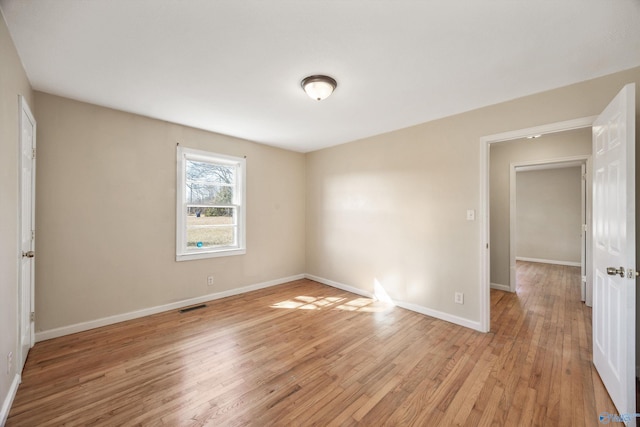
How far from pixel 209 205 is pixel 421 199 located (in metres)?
3.15

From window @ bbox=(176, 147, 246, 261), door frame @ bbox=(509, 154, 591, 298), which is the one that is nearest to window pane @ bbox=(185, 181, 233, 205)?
window @ bbox=(176, 147, 246, 261)

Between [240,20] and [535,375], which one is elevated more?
[240,20]

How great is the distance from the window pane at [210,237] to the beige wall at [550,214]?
24.6 ft

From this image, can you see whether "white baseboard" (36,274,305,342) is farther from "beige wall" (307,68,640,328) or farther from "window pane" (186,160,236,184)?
"window pane" (186,160,236,184)

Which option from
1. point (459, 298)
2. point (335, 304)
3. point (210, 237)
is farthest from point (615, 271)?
point (210, 237)

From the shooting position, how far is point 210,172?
411 centimetres

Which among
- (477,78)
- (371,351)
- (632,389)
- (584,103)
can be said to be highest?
(477,78)

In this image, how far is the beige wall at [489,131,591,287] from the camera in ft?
13.6

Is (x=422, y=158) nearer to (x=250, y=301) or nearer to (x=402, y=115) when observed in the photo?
(x=402, y=115)

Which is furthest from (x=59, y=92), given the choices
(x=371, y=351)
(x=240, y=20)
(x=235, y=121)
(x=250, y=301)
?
(x=371, y=351)

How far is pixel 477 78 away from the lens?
2355mm

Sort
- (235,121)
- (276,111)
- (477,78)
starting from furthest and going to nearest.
Result: (235,121), (276,111), (477,78)

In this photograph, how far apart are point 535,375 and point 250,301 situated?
11.1ft

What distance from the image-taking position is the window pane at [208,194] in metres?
3.88
